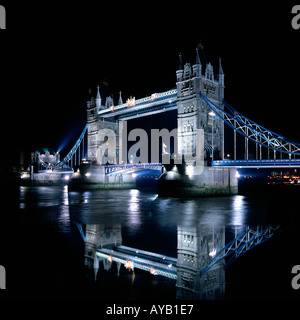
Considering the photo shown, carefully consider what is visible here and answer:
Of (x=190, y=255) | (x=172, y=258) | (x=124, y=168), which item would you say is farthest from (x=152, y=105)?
(x=172, y=258)

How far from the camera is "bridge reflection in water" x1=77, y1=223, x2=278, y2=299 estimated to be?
5.73m

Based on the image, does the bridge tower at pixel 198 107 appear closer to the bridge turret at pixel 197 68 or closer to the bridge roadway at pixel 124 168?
the bridge turret at pixel 197 68

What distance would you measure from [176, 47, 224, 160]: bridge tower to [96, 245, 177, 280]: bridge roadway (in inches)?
878

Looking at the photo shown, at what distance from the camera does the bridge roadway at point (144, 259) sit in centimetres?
633

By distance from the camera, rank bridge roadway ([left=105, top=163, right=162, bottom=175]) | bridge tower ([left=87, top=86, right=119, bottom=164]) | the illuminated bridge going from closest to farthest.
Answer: the illuminated bridge, bridge roadway ([left=105, top=163, right=162, bottom=175]), bridge tower ([left=87, top=86, right=119, bottom=164])

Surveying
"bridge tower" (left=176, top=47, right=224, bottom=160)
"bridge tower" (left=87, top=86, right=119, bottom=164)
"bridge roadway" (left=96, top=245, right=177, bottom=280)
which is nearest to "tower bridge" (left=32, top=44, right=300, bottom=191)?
"bridge tower" (left=176, top=47, right=224, bottom=160)

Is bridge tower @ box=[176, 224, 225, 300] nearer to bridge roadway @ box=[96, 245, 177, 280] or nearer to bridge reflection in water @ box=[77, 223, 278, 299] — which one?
bridge reflection in water @ box=[77, 223, 278, 299]

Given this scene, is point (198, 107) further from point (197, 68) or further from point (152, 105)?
point (152, 105)

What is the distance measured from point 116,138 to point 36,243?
40.3 m

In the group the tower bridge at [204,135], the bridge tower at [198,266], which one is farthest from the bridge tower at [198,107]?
the bridge tower at [198,266]

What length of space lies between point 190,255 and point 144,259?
1.32 metres

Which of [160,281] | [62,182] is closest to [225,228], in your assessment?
[160,281]

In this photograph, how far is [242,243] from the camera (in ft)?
30.3
